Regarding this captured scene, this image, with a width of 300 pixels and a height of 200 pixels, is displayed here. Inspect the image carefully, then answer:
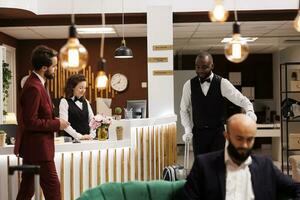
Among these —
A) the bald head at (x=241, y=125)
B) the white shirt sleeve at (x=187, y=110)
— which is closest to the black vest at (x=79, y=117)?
the white shirt sleeve at (x=187, y=110)

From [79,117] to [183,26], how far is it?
4.14 meters

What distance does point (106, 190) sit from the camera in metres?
2.90

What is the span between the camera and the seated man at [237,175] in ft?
9.00

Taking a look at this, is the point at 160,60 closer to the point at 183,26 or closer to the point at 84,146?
the point at 183,26

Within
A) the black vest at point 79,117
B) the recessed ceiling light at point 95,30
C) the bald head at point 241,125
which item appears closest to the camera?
the bald head at point 241,125

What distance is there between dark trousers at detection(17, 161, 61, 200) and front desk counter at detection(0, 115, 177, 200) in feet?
2.73

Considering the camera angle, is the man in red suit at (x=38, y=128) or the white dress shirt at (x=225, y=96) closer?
the man in red suit at (x=38, y=128)

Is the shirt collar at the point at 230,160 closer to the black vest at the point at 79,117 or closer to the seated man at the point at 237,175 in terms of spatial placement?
the seated man at the point at 237,175

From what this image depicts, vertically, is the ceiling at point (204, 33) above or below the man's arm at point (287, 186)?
above

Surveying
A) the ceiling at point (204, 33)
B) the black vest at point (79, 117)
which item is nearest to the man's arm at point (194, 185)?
the black vest at point (79, 117)

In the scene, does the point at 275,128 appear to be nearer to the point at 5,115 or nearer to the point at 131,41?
the point at 131,41

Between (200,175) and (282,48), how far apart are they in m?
11.4

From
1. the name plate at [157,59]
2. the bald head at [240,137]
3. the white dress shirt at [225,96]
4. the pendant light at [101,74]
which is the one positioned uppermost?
the name plate at [157,59]

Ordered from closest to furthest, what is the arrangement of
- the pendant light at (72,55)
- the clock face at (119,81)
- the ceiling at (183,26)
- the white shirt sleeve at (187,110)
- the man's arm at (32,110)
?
1. the pendant light at (72,55)
2. the man's arm at (32,110)
3. the white shirt sleeve at (187,110)
4. the ceiling at (183,26)
5. the clock face at (119,81)
